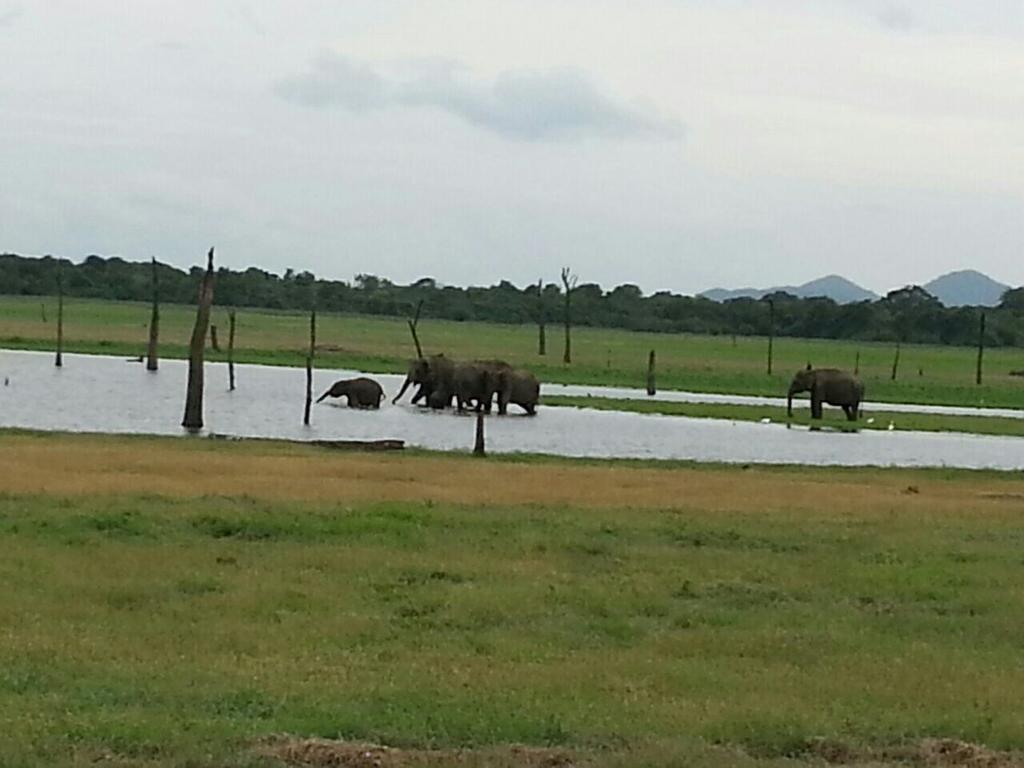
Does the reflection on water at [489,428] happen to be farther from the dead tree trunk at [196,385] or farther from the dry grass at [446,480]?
the dry grass at [446,480]

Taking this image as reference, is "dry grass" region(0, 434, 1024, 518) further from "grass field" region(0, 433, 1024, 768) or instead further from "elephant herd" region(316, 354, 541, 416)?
"elephant herd" region(316, 354, 541, 416)

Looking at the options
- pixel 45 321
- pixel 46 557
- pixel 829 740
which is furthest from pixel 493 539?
pixel 45 321

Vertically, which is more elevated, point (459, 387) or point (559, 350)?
point (559, 350)

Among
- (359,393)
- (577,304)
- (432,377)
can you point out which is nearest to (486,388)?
(359,393)

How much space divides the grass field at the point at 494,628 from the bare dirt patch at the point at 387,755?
0.09 feet

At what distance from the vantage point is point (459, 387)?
5441 centimetres

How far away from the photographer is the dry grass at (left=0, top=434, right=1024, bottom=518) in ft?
78.4

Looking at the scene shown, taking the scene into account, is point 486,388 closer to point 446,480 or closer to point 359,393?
point 359,393

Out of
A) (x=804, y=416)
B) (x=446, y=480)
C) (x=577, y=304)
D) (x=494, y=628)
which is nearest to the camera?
(x=494, y=628)

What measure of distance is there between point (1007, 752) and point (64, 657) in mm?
5657

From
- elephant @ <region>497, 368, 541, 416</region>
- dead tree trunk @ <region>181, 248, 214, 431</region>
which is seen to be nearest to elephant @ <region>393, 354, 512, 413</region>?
elephant @ <region>497, 368, 541, 416</region>

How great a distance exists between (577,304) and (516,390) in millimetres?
108720

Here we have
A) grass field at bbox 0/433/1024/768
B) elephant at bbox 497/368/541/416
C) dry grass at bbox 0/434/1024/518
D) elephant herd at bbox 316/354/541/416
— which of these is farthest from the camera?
elephant at bbox 497/368/541/416

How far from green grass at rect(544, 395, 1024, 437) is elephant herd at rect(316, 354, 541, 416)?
9.77 ft
